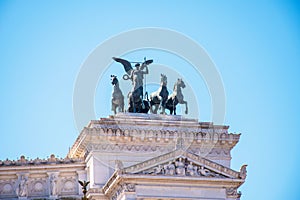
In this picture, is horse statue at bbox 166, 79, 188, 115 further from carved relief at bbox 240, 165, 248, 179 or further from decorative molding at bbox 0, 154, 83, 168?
carved relief at bbox 240, 165, 248, 179

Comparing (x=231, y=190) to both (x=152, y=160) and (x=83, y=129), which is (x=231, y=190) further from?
(x=83, y=129)

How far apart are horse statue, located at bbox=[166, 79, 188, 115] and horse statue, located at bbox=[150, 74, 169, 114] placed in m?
0.37

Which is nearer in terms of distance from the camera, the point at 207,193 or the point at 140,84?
the point at 207,193

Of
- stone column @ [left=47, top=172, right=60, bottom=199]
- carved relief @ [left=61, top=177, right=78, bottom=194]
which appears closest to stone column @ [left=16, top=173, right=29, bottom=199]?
stone column @ [left=47, top=172, right=60, bottom=199]

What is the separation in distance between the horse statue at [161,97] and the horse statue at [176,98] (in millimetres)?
372

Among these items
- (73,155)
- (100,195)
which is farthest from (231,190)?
(73,155)

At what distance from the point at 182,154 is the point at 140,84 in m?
13.1

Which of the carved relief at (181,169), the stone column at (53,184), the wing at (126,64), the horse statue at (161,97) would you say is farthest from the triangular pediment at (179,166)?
the wing at (126,64)

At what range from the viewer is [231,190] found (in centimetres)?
10169

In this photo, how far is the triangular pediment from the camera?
99.9 meters

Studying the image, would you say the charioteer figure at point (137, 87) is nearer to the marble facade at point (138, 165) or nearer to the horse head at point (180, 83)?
the marble facade at point (138, 165)

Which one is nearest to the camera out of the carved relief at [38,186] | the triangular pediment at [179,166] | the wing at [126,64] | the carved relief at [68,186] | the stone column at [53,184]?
the triangular pediment at [179,166]

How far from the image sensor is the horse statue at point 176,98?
11144 cm

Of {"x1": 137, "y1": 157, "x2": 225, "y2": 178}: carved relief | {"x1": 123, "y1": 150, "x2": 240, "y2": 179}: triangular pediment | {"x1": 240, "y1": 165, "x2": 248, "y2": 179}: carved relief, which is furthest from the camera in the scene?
{"x1": 240, "y1": 165, "x2": 248, "y2": 179}: carved relief
